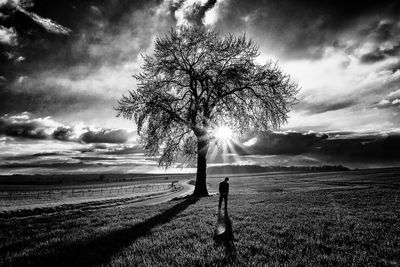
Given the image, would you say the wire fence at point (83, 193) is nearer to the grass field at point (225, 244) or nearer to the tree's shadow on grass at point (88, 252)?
A: the grass field at point (225, 244)

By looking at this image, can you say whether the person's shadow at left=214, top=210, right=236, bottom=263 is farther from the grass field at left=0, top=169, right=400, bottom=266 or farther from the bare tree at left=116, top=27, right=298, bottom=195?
the bare tree at left=116, top=27, right=298, bottom=195

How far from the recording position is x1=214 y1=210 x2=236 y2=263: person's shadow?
5489 millimetres

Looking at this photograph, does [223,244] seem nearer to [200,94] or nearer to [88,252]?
[88,252]

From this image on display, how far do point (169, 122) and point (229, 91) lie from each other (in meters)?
6.95

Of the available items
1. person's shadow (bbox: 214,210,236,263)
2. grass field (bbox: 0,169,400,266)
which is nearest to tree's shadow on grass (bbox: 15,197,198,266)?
grass field (bbox: 0,169,400,266)

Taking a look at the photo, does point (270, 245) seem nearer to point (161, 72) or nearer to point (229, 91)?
point (229, 91)

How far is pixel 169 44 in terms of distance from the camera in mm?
24156

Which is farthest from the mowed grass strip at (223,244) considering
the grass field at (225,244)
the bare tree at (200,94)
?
the bare tree at (200,94)

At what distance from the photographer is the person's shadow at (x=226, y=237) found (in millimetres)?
5489

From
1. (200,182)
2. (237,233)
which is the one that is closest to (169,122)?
(200,182)

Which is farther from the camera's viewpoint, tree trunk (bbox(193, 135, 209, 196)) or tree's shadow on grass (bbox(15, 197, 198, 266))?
tree trunk (bbox(193, 135, 209, 196))

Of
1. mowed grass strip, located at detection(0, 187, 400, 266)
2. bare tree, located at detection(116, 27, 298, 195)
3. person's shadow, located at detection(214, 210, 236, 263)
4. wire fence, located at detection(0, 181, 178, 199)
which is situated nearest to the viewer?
mowed grass strip, located at detection(0, 187, 400, 266)

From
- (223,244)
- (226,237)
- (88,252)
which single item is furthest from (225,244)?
(88,252)

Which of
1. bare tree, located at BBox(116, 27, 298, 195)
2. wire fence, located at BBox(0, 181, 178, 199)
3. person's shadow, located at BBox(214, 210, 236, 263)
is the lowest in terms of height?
wire fence, located at BBox(0, 181, 178, 199)
